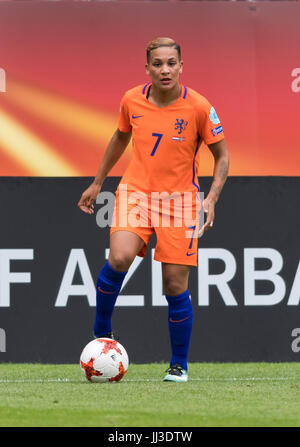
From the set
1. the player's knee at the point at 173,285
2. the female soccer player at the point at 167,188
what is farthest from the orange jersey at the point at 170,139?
the player's knee at the point at 173,285

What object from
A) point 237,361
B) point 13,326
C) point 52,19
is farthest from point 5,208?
point 52,19

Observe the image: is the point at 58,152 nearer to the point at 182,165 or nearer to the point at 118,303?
the point at 118,303

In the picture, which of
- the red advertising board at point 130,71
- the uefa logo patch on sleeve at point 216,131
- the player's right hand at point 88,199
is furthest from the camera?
the red advertising board at point 130,71

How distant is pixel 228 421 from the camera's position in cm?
482

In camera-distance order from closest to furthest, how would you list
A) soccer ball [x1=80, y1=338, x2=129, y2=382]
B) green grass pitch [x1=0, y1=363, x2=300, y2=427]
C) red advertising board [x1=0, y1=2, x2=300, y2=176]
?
green grass pitch [x1=0, y1=363, x2=300, y2=427], soccer ball [x1=80, y1=338, x2=129, y2=382], red advertising board [x1=0, y1=2, x2=300, y2=176]

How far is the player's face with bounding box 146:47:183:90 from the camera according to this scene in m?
6.37

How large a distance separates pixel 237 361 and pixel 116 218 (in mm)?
2186

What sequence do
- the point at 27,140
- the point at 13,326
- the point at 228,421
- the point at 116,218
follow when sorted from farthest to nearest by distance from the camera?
the point at 27,140 < the point at 13,326 < the point at 116,218 < the point at 228,421

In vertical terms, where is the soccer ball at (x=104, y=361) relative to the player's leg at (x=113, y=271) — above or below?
Answer: below

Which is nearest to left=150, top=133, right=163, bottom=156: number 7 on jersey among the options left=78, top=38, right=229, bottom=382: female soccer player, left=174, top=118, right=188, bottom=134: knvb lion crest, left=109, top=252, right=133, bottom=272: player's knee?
left=78, top=38, right=229, bottom=382: female soccer player

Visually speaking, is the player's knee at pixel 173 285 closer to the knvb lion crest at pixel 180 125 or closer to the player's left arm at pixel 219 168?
the player's left arm at pixel 219 168

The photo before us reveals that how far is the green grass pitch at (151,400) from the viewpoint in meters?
4.81

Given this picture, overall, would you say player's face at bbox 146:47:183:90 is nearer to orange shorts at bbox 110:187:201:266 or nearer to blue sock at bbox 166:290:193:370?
orange shorts at bbox 110:187:201:266

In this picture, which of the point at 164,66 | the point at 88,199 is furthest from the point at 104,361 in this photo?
the point at 164,66
